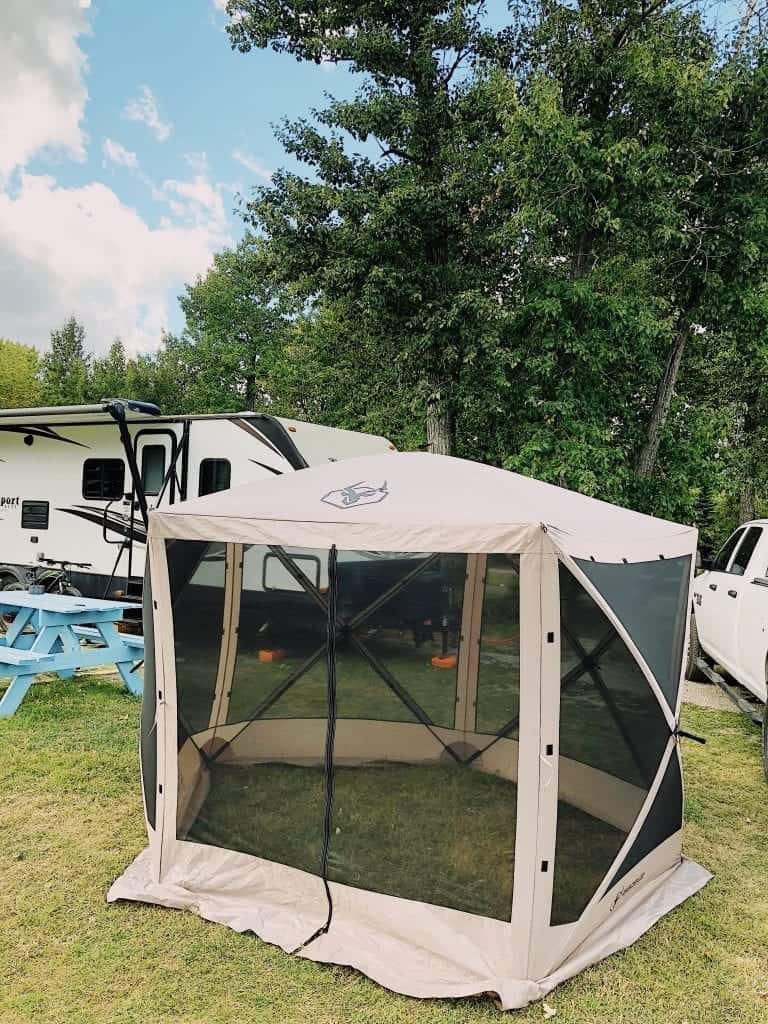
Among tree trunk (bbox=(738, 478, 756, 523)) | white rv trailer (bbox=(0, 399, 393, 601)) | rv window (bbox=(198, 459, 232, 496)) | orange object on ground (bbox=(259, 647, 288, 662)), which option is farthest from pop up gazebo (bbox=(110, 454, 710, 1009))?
tree trunk (bbox=(738, 478, 756, 523))

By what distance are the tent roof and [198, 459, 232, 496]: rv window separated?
181 inches

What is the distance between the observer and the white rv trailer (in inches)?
333

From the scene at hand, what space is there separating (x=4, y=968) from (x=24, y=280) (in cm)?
5379

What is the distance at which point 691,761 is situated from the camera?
18.9 ft

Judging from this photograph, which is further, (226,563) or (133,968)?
(226,563)

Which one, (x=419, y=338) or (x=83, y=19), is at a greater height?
(x=83, y=19)

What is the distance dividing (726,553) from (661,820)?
4427mm

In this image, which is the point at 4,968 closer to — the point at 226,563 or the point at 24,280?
the point at 226,563

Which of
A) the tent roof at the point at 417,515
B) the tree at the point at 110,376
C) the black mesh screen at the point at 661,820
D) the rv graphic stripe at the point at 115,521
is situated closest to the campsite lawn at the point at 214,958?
the black mesh screen at the point at 661,820

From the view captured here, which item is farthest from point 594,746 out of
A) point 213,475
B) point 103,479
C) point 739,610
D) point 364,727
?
point 103,479

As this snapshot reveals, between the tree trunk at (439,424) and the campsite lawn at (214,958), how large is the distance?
31.6 feet

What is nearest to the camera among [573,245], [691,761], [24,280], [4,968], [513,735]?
[4,968]

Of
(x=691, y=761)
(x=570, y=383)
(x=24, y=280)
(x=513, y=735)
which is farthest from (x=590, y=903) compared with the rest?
(x=24, y=280)

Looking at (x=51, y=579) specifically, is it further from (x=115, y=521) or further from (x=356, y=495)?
(x=356, y=495)
